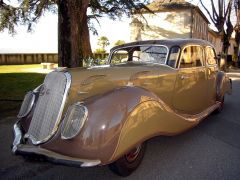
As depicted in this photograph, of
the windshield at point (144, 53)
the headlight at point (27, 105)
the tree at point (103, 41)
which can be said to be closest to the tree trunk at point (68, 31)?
the windshield at point (144, 53)

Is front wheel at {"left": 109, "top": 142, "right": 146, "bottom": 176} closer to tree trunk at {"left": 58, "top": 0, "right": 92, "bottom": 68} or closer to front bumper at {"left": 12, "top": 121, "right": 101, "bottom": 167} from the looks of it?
front bumper at {"left": 12, "top": 121, "right": 101, "bottom": 167}

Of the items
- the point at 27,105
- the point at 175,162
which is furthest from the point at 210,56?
the point at 27,105

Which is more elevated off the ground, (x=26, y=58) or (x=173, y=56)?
(x=173, y=56)

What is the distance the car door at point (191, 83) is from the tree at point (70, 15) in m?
4.23

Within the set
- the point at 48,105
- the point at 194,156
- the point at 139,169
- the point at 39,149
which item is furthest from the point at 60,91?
the point at 194,156

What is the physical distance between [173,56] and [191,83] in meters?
0.66

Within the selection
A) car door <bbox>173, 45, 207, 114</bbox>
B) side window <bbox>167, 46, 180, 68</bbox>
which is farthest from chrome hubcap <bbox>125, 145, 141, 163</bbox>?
side window <bbox>167, 46, 180, 68</bbox>

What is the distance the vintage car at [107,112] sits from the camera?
3.08 meters

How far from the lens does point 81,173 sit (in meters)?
3.82

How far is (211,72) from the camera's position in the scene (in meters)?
6.27

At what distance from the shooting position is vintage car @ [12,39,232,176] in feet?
10.1

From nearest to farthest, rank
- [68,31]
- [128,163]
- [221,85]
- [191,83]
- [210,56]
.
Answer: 1. [128,163]
2. [191,83]
3. [210,56]
4. [221,85]
5. [68,31]

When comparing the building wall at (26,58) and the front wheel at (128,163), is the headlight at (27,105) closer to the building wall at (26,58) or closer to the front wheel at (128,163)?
the front wheel at (128,163)

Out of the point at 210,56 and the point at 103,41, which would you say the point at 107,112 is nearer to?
the point at 210,56
